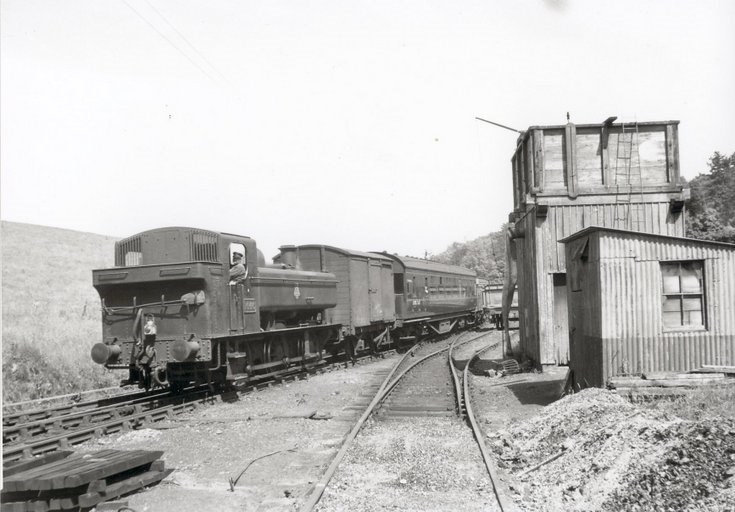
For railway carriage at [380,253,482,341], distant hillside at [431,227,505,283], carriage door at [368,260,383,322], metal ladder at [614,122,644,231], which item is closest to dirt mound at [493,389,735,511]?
metal ladder at [614,122,644,231]

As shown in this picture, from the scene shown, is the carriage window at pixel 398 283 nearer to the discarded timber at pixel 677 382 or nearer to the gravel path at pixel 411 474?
the gravel path at pixel 411 474

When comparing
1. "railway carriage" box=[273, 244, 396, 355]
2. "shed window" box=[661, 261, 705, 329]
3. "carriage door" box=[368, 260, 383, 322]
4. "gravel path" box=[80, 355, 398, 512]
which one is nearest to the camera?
"gravel path" box=[80, 355, 398, 512]

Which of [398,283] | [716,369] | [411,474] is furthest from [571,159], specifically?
[411,474]

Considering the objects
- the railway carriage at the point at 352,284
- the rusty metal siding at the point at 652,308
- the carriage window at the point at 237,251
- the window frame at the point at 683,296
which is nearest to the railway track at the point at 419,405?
the railway carriage at the point at 352,284

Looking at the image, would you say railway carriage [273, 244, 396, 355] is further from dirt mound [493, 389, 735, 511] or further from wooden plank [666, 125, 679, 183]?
dirt mound [493, 389, 735, 511]

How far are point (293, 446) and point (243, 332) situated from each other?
4.09 meters

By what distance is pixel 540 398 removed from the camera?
1160cm

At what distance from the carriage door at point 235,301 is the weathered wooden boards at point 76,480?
485 cm

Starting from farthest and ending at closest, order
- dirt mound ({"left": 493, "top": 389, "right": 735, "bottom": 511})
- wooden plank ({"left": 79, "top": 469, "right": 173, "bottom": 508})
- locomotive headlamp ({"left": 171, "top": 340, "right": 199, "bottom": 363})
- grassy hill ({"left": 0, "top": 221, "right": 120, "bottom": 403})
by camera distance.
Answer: grassy hill ({"left": 0, "top": 221, "right": 120, "bottom": 403}) < locomotive headlamp ({"left": 171, "top": 340, "right": 199, "bottom": 363}) < wooden plank ({"left": 79, "top": 469, "right": 173, "bottom": 508}) < dirt mound ({"left": 493, "top": 389, "right": 735, "bottom": 511})

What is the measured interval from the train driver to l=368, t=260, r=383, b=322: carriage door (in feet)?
24.3

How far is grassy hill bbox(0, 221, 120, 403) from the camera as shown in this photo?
46.3ft

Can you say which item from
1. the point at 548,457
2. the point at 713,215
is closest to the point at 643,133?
the point at 548,457

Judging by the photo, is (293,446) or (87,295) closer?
(293,446)

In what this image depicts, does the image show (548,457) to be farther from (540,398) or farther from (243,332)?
(243,332)
